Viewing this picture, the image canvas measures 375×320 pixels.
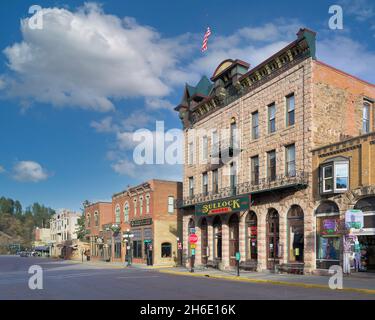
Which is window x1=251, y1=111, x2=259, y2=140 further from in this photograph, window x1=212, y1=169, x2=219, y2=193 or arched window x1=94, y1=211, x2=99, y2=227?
arched window x1=94, y1=211, x2=99, y2=227

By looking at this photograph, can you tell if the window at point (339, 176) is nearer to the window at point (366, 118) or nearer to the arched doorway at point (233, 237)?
the window at point (366, 118)

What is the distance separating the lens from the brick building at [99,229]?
58328 mm

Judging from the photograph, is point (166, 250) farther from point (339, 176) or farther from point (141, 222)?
point (339, 176)

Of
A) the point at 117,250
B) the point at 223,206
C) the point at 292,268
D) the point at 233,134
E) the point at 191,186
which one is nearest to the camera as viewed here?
the point at 292,268

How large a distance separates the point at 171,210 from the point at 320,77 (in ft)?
83.2

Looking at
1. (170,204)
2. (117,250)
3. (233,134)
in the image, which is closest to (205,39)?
(233,134)

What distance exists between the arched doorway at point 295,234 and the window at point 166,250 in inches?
834

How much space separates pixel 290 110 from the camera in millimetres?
27172

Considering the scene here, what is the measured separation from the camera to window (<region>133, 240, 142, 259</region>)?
158 feet

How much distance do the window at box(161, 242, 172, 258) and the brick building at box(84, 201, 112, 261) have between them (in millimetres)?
13668

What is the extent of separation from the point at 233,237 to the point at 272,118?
372 inches

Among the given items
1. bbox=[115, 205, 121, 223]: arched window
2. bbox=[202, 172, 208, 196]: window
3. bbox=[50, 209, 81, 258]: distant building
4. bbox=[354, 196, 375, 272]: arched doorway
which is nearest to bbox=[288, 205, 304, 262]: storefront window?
bbox=[354, 196, 375, 272]: arched doorway

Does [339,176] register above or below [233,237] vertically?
above

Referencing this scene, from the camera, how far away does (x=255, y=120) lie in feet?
101
